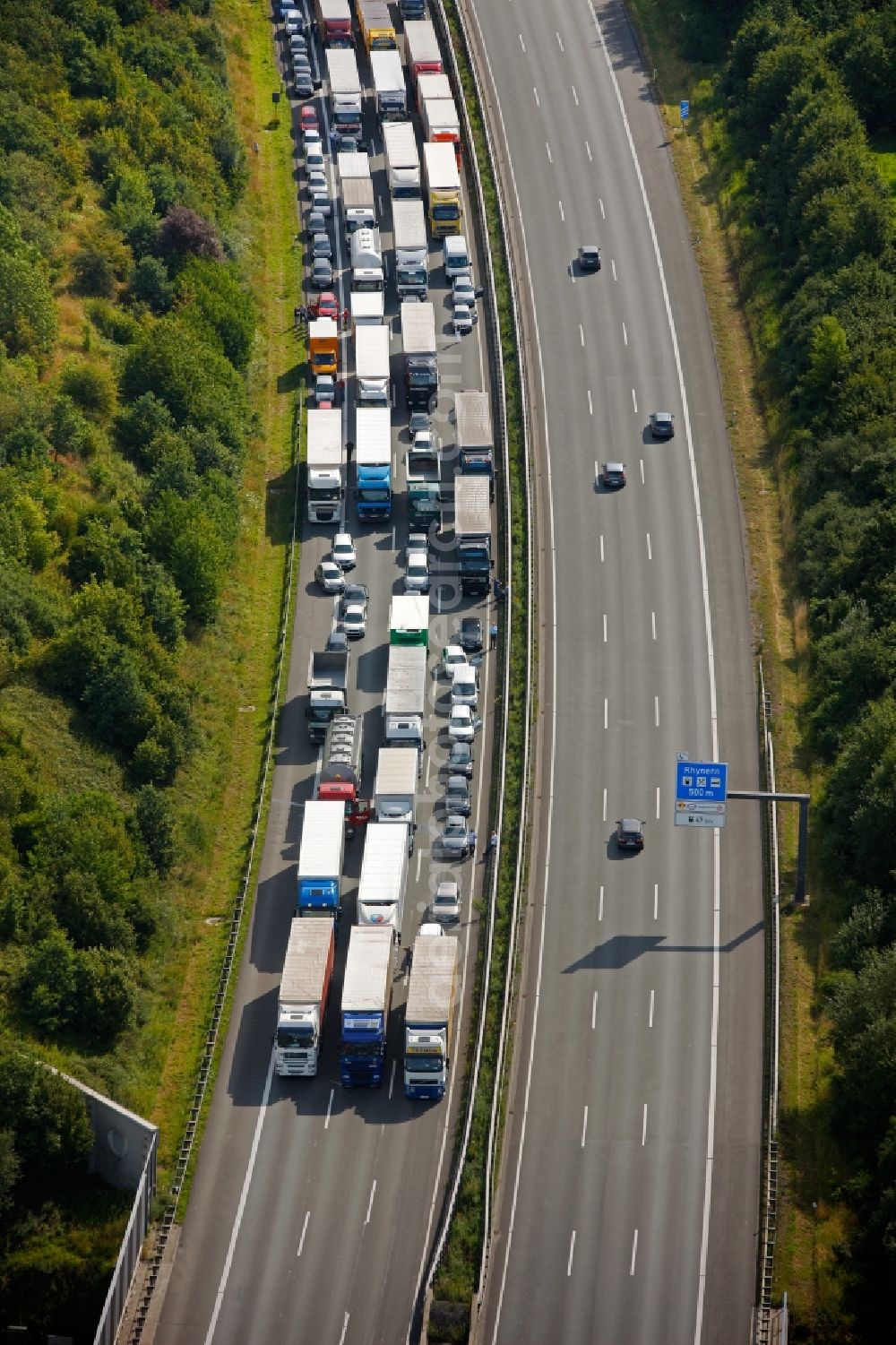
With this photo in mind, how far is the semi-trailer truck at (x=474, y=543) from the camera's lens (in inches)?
5472

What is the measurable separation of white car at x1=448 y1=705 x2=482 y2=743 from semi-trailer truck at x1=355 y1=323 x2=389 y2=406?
30657mm

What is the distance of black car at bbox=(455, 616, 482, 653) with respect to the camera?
136 metres

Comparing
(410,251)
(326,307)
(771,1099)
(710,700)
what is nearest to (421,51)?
(410,251)

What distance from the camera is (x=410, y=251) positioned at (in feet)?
537

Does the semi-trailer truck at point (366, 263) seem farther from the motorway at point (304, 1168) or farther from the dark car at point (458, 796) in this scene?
the dark car at point (458, 796)

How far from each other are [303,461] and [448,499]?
1150 cm

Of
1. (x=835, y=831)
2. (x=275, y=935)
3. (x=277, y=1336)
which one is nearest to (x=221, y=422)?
(x=275, y=935)

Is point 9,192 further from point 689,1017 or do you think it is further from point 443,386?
point 689,1017

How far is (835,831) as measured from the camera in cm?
12156

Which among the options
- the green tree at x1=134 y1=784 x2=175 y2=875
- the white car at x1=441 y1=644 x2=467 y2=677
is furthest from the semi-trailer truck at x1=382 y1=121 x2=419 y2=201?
the green tree at x1=134 y1=784 x2=175 y2=875

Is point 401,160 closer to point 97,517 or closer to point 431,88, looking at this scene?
point 431,88

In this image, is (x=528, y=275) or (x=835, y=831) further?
(x=528, y=275)

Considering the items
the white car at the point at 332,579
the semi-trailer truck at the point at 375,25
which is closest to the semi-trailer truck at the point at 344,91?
the semi-trailer truck at the point at 375,25

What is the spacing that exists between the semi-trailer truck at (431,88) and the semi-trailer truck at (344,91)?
5006 mm
